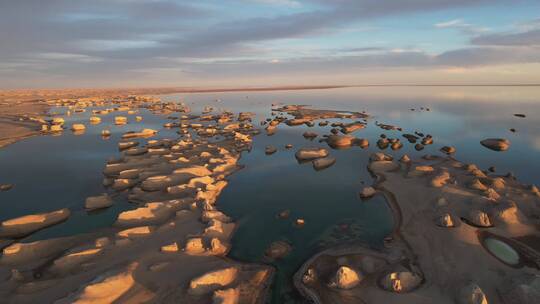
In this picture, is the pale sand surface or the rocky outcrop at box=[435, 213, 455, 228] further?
the rocky outcrop at box=[435, 213, 455, 228]

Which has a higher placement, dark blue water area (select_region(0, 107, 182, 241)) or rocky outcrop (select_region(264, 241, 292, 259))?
dark blue water area (select_region(0, 107, 182, 241))

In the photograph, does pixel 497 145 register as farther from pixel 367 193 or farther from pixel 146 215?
pixel 146 215

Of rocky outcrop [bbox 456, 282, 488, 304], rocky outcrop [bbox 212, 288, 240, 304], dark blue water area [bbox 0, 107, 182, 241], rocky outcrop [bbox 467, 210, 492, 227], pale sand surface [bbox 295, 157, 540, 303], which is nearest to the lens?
rocky outcrop [bbox 456, 282, 488, 304]

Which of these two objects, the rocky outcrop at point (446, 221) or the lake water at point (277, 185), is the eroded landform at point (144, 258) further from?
the rocky outcrop at point (446, 221)

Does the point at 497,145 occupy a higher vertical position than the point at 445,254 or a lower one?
higher

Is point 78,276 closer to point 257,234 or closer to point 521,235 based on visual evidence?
point 257,234

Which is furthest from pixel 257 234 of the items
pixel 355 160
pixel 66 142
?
pixel 66 142

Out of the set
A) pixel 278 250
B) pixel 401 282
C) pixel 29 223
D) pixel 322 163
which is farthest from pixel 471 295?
pixel 29 223

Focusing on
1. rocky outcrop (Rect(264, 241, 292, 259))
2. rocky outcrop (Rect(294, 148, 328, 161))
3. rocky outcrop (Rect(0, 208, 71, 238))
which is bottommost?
rocky outcrop (Rect(264, 241, 292, 259))

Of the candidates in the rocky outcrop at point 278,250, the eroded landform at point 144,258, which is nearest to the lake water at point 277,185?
the rocky outcrop at point 278,250

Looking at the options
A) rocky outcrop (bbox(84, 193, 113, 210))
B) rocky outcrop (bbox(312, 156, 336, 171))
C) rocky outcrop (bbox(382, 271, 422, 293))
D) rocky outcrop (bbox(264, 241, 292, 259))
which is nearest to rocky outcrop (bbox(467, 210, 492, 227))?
rocky outcrop (bbox(382, 271, 422, 293))

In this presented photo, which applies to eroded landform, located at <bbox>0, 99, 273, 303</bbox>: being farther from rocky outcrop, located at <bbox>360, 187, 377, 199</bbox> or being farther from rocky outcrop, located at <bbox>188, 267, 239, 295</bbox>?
rocky outcrop, located at <bbox>360, 187, 377, 199</bbox>

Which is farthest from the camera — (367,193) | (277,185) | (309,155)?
(309,155)
